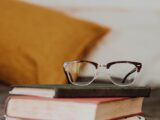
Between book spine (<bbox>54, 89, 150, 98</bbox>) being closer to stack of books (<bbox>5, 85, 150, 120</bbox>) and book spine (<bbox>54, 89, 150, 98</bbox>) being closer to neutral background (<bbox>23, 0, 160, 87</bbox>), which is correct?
stack of books (<bbox>5, 85, 150, 120</bbox>)

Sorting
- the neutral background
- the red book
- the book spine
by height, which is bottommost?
the red book

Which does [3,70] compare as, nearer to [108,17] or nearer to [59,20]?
[59,20]

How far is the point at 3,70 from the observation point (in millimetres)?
1477

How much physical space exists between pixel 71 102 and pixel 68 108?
0.04 ft

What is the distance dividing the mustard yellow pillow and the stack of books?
67cm

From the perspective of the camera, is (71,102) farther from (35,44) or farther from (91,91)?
(35,44)

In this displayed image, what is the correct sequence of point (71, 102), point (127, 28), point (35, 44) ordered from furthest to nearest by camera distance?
point (127, 28) < point (35, 44) < point (71, 102)

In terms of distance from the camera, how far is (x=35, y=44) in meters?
1.48

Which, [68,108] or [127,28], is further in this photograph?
[127,28]

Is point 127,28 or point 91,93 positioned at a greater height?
point 127,28

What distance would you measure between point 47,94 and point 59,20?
3.08ft

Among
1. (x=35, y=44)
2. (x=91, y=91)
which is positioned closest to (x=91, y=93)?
(x=91, y=91)

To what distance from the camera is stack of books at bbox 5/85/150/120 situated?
2.24 feet

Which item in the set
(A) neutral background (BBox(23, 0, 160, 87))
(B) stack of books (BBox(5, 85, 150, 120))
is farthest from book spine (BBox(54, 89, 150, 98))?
(A) neutral background (BBox(23, 0, 160, 87))
